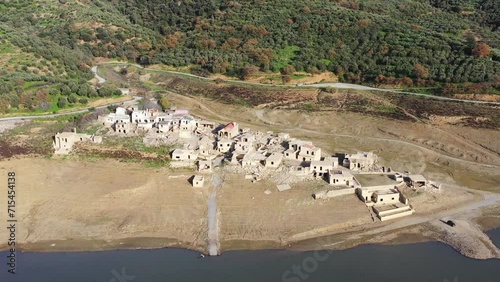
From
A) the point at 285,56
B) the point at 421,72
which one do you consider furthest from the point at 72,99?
the point at 421,72

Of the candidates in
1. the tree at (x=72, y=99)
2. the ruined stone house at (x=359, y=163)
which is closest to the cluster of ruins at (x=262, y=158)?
the ruined stone house at (x=359, y=163)

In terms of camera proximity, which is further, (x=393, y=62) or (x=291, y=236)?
(x=393, y=62)

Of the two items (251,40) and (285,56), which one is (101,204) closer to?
(285,56)

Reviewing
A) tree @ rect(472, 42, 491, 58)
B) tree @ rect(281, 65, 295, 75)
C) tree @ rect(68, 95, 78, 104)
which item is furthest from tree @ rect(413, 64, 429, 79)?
tree @ rect(68, 95, 78, 104)

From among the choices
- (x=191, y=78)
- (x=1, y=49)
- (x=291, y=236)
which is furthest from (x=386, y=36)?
(x=1, y=49)

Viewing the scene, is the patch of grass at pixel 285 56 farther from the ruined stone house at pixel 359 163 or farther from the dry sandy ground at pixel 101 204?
the dry sandy ground at pixel 101 204

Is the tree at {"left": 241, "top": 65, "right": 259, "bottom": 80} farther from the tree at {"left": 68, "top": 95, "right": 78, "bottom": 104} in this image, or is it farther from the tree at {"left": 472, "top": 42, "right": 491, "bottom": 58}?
the tree at {"left": 472, "top": 42, "right": 491, "bottom": 58}

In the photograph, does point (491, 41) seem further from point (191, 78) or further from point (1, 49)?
Answer: point (1, 49)
